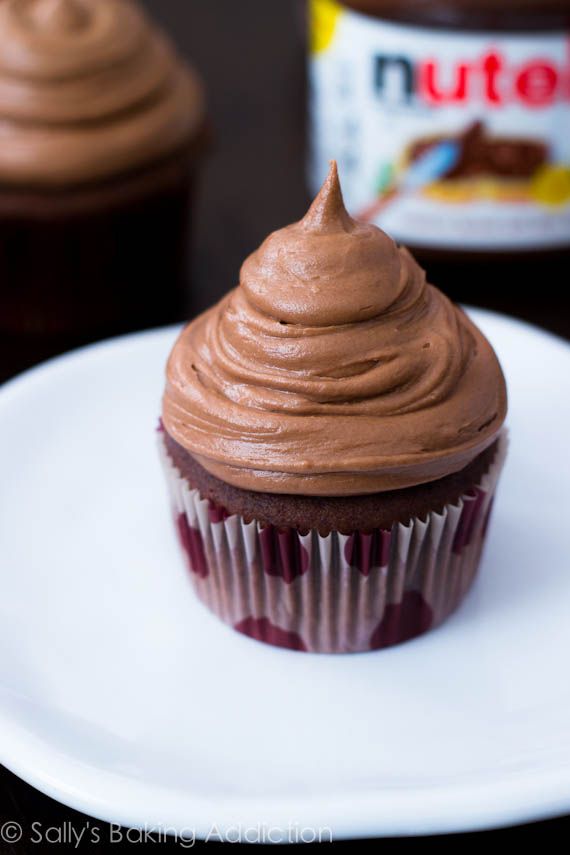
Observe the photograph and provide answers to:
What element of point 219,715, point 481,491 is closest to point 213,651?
point 219,715

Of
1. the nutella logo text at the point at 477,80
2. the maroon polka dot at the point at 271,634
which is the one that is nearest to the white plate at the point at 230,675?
the maroon polka dot at the point at 271,634

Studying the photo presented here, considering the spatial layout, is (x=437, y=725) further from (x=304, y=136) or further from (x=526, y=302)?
(x=304, y=136)

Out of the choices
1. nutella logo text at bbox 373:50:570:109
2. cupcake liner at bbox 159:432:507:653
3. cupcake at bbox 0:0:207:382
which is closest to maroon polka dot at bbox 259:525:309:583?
cupcake liner at bbox 159:432:507:653

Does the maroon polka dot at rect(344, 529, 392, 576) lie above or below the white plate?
above

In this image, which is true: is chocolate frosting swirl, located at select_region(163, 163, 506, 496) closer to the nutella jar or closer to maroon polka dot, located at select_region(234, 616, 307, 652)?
maroon polka dot, located at select_region(234, 616, 307, 652)

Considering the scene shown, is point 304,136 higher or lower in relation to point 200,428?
lower

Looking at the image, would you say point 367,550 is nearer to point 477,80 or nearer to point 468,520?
point 468,520
